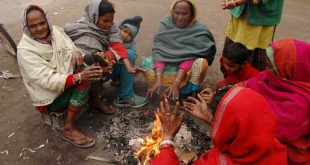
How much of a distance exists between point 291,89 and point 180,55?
182 cm

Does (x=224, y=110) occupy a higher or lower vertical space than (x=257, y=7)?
lower

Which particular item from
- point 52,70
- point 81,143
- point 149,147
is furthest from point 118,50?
point 149,147

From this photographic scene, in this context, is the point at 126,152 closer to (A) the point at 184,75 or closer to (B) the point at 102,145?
(B) the point at 102,145

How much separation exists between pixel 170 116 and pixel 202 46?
1928mm

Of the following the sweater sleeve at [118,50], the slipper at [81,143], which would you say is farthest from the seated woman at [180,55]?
the slipper at [81,143]

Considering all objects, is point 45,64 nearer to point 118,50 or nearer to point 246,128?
point 118,50

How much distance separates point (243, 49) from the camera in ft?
11.5

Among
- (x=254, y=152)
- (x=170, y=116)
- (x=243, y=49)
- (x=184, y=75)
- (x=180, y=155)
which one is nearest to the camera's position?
(x=254, y=152)

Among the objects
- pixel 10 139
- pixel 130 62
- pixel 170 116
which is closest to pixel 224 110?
pixel 170 116

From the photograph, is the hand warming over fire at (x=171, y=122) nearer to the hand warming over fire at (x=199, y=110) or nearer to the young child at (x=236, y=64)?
the hand warming over fire at (x=199, y=110)

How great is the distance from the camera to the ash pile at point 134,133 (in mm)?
3377

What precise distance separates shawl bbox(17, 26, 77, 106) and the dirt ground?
1.68 feet

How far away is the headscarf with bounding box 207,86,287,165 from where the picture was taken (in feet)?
5.80

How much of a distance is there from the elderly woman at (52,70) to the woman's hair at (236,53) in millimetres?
1352
